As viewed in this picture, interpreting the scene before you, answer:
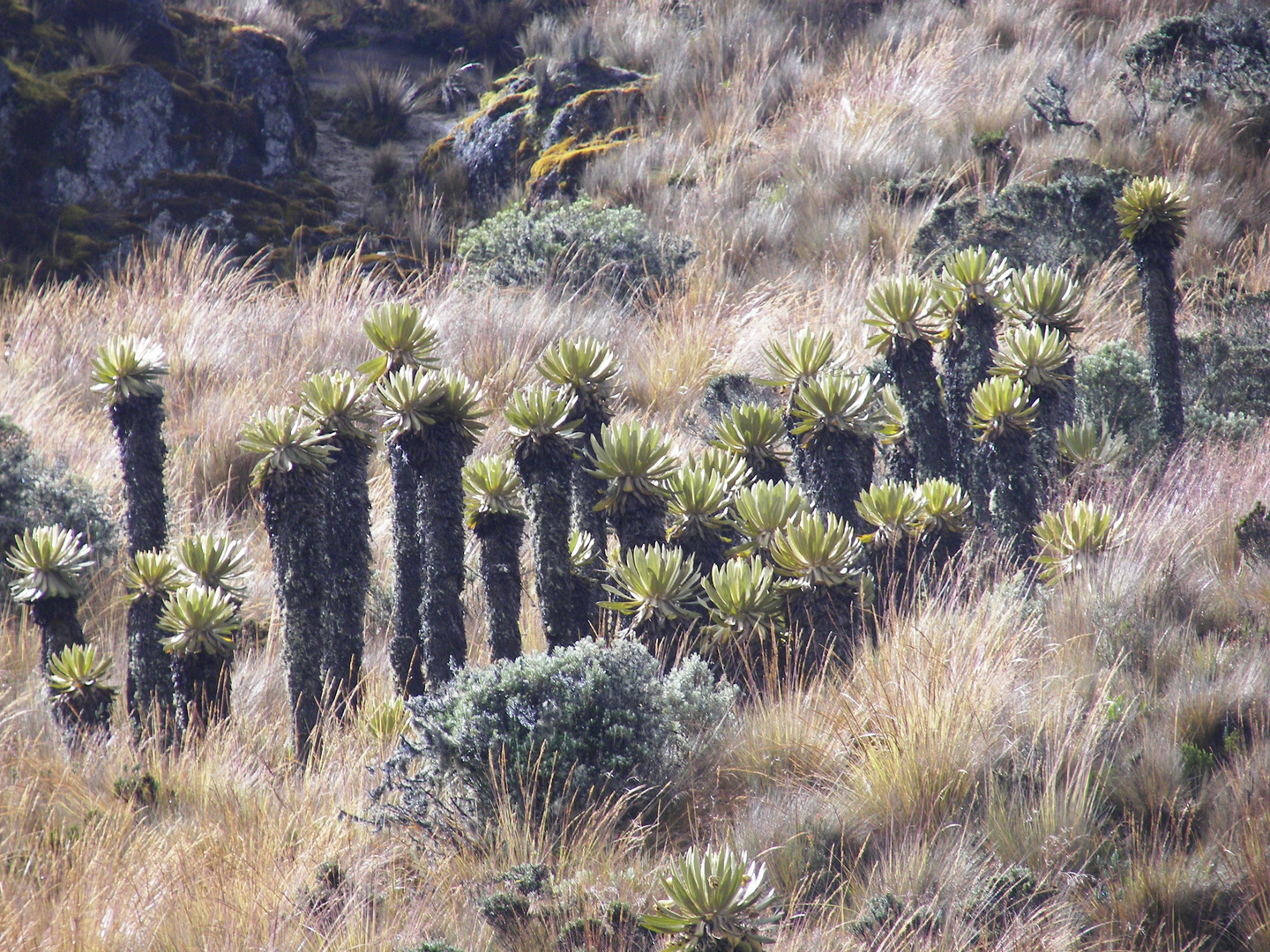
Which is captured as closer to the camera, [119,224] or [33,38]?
[119,224]

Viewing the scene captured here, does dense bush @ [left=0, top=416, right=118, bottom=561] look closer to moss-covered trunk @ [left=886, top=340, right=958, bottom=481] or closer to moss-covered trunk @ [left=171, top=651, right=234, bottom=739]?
moss-covered trunk @ [left=171, top=651, right=234, bottom=739]

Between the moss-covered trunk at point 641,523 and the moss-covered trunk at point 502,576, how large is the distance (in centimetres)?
32

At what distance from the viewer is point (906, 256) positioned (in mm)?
7270

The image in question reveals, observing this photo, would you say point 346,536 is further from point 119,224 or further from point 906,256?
point 119,224

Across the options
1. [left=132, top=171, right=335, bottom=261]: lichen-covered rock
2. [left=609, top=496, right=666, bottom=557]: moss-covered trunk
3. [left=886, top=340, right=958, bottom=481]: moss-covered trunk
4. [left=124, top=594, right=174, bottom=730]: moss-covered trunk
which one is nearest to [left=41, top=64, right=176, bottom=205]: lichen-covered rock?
[left=132, top=171, right=335, bottom=261]: lichen-covered rock

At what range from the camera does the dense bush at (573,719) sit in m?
2.55

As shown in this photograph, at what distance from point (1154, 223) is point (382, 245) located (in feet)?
27.3

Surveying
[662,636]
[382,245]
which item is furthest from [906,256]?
[382,245]

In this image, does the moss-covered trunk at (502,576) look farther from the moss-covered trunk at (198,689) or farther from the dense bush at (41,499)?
the dense bush at (41,499)

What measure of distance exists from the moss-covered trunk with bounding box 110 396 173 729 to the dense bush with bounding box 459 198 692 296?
509cm

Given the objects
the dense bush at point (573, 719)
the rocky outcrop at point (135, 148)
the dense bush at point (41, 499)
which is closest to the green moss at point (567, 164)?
the rocky outcrop at point (135, 148)

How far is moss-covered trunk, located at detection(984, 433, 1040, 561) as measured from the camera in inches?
133

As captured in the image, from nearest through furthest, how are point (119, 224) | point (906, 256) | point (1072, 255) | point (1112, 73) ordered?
point (1072, 255) < point (906, 256) < point (1112, 73) < point (119, 224)

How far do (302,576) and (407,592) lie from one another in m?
0.42
